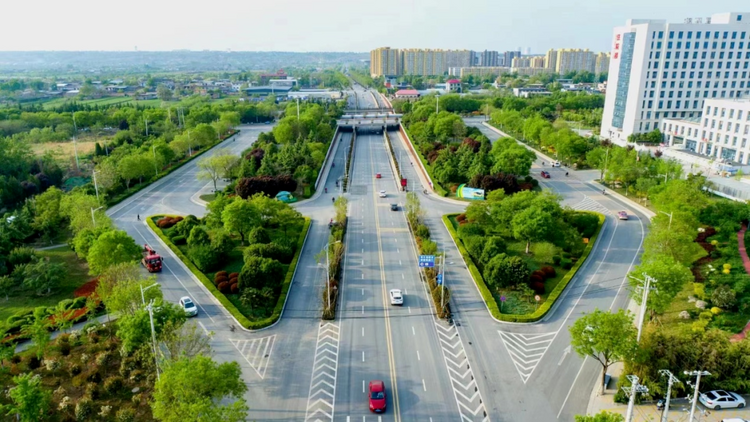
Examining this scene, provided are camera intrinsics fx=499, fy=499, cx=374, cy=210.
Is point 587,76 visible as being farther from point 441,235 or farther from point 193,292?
point 193,292

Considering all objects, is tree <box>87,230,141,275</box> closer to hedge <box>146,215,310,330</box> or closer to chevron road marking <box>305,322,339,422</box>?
hedge <box>146,215,310,330</box>

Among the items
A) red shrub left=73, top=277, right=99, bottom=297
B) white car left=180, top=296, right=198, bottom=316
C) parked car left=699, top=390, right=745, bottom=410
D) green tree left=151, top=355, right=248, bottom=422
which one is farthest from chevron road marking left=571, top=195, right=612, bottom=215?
red shrub left=73, top=277, right=99, bottom=297

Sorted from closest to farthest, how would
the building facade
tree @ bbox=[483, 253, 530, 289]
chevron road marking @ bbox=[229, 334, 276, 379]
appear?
chevron road marking @ bbox=[229, 334, 276, 379], tree @ bbox=[483, 253, 530, 289], the building facade

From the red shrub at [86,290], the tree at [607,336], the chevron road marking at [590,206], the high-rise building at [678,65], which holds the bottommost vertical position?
the red shrub at [86,290]

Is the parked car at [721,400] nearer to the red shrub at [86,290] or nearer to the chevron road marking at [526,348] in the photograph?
the chevron road marking at [526,348]

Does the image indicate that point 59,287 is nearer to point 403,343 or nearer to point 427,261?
point 403,343

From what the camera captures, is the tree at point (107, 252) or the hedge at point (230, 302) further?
the tree at point (107, 252)

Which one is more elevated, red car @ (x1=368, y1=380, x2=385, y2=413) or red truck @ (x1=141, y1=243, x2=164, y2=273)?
red truck @ (x1=141, y1=243, x2=164, y2=273)

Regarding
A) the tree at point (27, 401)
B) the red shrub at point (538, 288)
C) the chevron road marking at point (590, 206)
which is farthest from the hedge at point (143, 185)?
the chevron road marking at point (590, 206)
